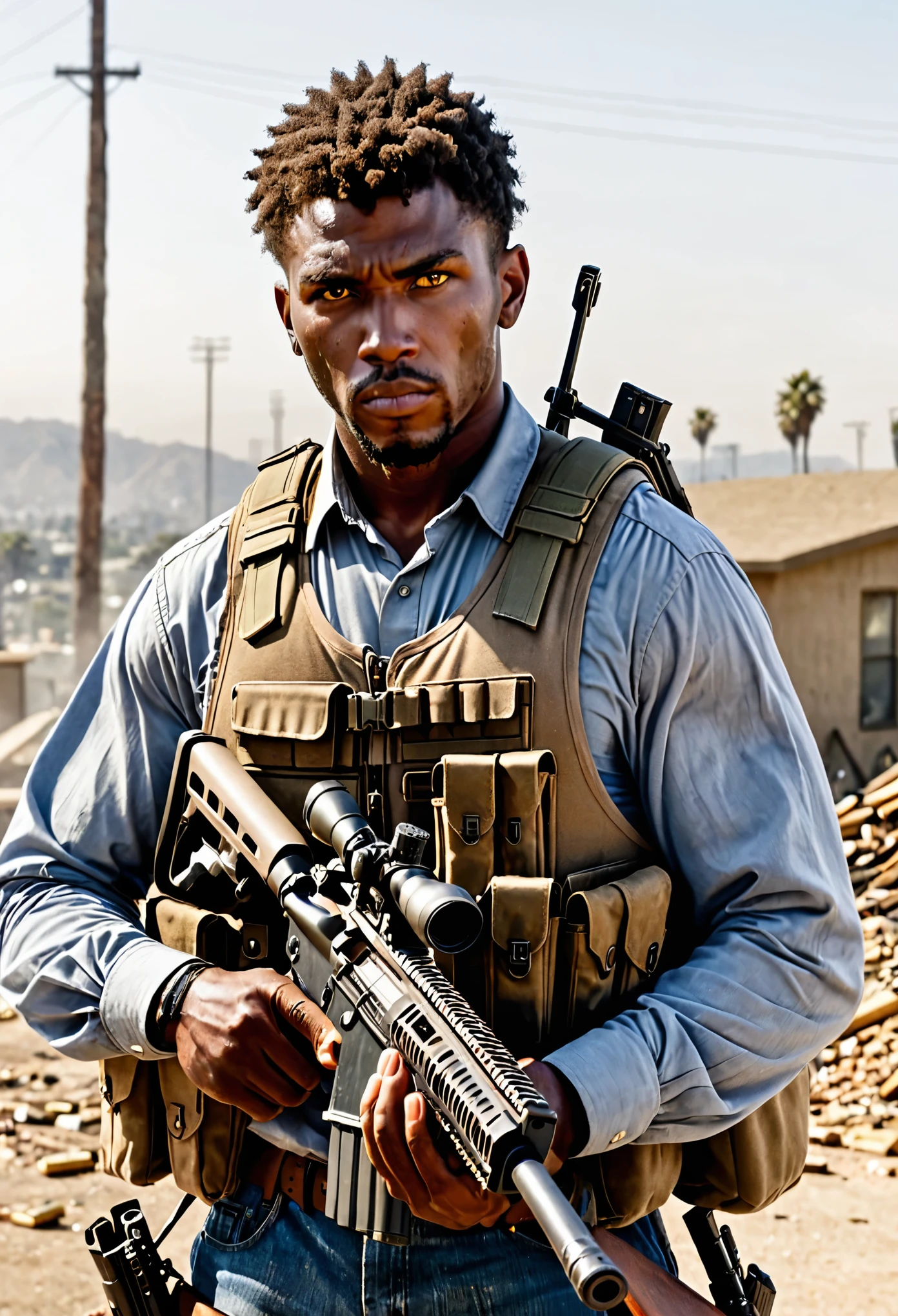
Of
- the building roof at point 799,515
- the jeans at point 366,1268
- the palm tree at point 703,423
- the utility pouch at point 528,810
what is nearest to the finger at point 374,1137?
the jeans at point 366,1268

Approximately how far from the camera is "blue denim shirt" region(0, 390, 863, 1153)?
1819 mm

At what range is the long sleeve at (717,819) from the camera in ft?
5.96

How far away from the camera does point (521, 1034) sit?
1847 mm

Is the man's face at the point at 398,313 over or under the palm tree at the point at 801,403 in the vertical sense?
under

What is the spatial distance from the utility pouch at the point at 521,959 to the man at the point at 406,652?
8cm

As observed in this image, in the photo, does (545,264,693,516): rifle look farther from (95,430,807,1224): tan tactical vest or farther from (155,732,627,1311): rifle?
(155,732,627,1311): rifle

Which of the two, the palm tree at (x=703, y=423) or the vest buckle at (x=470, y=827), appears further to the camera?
the palm tree at (x=703, y=423)

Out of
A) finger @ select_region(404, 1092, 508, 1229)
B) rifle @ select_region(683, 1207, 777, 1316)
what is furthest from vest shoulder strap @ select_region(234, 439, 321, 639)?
rifle @ select_region(683, 1207, 777, 1316)

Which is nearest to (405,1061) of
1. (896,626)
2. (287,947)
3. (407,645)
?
(287,947)

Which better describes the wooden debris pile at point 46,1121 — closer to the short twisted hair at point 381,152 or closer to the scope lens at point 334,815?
the scope lens at point 334,815

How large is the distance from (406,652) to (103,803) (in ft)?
1.84

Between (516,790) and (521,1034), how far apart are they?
0.32 meters

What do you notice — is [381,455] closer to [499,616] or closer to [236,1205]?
[499,616]

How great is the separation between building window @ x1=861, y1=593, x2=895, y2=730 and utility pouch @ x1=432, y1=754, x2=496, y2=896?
14.6 m
